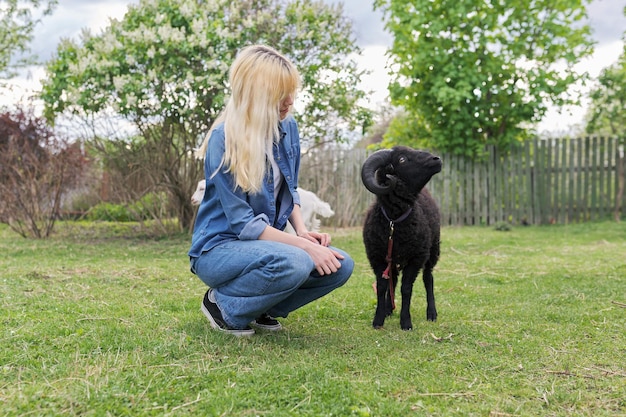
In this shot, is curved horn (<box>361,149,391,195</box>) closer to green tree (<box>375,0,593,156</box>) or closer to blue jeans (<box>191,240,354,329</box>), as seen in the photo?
blue jeans (<box>191,240,354,329</box>)

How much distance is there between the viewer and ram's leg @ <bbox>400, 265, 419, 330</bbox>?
13.4ft

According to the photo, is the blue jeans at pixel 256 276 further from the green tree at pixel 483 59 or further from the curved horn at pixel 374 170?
the green tree at pixel 483 59

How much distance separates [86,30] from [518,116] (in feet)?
29.9

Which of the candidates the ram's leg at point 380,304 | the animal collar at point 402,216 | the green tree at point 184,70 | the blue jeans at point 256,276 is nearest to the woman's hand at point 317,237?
the blue jeans at point 256,276

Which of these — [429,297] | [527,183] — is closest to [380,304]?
[429,297]

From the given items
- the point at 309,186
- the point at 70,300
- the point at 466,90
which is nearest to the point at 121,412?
the point at 70,300

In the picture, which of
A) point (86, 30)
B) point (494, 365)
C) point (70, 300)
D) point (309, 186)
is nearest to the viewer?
point (494, 365)

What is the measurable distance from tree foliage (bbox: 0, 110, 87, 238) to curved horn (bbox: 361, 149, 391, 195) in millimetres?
7135

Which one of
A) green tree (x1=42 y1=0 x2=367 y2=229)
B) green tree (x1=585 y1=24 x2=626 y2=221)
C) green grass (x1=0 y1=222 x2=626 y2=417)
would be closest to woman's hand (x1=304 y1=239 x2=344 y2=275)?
green grass (x1=0 y1=222 x2=626 y2=417)

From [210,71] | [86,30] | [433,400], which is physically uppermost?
[86,30]

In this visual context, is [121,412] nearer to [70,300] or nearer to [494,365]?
[494,365]

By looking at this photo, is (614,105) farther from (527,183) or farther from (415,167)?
(415,167)

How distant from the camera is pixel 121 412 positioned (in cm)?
246

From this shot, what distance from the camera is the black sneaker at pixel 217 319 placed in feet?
11.8
